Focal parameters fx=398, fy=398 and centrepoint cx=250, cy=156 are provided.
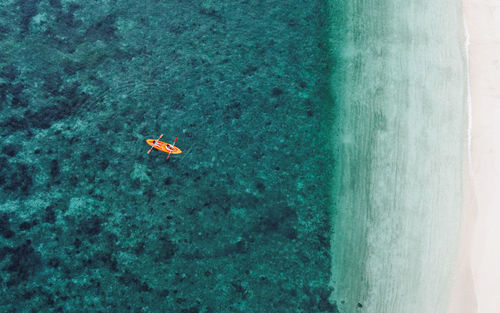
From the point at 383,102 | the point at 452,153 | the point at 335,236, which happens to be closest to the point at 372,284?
the point at 335,236

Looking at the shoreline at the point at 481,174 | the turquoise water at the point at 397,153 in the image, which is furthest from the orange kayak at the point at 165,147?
the shoreline at the point at 481,174

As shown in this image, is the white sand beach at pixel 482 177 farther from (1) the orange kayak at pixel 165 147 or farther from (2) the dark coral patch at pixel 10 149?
(2) the dark coral patch at pixel 10 149

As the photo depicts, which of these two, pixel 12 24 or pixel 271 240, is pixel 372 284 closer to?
pixel 271 240

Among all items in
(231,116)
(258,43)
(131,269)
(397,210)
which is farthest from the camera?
(258,43)

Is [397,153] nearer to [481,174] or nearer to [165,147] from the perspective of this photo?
[481,174]

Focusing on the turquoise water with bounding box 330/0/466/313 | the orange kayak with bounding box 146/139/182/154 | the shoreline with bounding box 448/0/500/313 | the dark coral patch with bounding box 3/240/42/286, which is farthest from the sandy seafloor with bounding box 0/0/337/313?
the shoreline with bounding box 448/0/500/313

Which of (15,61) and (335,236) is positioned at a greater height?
(15,61)

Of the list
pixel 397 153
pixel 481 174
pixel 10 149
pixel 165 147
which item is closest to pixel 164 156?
pixel 165 147
